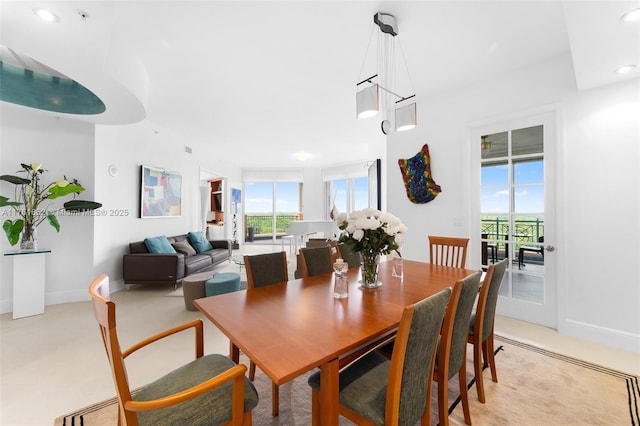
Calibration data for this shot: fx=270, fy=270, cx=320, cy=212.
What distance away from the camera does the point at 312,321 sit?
1.38m

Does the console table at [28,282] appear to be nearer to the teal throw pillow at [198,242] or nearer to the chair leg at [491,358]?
the teal throw pillow at [198,242]

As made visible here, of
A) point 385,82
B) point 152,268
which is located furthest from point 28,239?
point 385,82

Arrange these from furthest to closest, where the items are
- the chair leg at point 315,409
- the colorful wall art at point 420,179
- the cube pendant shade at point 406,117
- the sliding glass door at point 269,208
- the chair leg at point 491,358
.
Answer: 1. the sliding glass door at point 269,208
2. the colorful wall art at point 420,179
3. the cube pendant shade at point 406,117
4. the chair leg at point 491,358
5. the chair leg at point 315,409

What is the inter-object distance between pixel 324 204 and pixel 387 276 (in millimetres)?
7457

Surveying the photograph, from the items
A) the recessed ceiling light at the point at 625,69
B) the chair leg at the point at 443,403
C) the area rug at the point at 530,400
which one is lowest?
the area rug at the point at 530,400

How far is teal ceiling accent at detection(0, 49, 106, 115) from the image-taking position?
2.88 meters

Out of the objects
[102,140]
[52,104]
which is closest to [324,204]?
[102,140]

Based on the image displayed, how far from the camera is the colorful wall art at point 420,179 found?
378 centimetres

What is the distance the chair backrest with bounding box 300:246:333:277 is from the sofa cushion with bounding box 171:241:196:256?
3.52 meters

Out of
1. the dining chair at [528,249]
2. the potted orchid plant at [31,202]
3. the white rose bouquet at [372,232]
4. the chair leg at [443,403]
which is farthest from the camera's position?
the potted orchid plant at [31,202]

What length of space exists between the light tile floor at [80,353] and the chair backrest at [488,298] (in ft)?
3.99

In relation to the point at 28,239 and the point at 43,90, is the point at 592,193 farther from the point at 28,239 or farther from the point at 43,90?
the point at 28,239

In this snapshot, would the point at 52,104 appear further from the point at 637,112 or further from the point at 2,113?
the point at 637,112

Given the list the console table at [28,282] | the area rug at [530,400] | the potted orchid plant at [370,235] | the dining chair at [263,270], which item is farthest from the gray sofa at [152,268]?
the potted orchid plant at [370,235]
